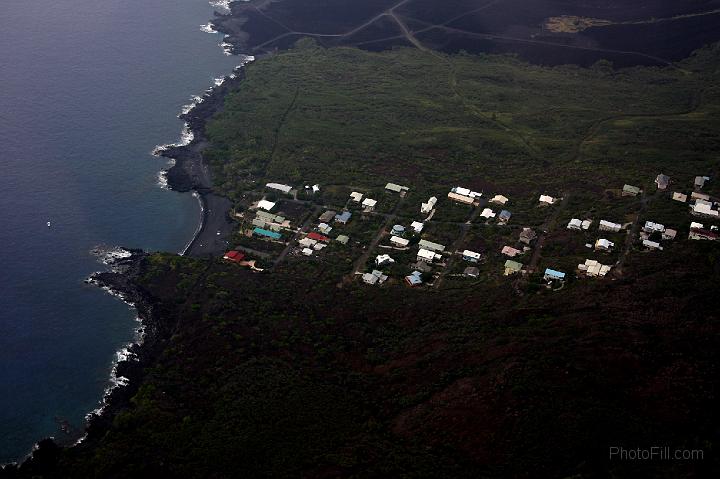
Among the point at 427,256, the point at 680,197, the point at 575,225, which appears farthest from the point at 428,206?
the point at 680,197

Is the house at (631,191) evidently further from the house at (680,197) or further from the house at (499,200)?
the house at (499,200)

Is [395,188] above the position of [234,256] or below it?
above

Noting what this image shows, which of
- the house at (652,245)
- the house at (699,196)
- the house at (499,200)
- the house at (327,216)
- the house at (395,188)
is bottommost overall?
the house at (499,200)

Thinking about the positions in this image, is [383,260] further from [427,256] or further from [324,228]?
[324,228]

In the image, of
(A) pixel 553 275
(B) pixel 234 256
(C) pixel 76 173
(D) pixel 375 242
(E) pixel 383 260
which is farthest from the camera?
(C) pixel 76 173

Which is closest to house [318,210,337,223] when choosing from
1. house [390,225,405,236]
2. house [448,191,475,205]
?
house [390,225,405,236]

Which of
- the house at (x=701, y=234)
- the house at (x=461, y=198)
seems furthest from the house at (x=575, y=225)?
the house at (x=461, y=198)

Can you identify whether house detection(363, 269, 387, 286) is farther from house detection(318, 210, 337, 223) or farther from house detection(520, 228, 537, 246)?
house detection(520, 228, 537, 246)
